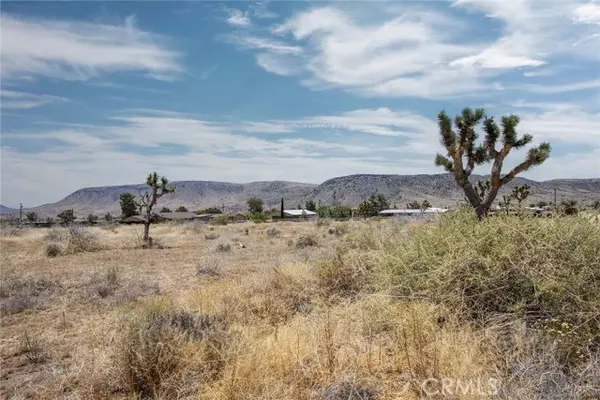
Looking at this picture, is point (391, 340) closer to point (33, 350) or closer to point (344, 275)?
point (344, 275)

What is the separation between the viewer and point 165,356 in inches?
181

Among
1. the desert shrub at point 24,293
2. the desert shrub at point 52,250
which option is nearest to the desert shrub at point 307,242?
the desert shrub at point 52,250

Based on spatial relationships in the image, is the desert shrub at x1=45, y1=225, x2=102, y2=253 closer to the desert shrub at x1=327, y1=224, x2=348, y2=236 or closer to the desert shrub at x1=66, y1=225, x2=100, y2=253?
the desert shrub at x1=66, y1=225, x2=100, y2=253

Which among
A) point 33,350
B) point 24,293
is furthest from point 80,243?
point 33,350

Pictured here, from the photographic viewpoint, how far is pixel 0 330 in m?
7.30

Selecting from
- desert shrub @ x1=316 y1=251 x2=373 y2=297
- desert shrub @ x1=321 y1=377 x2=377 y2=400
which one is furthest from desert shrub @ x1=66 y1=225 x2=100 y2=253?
desert shrub @ x1=321 y1=377 x2=377 y2=400

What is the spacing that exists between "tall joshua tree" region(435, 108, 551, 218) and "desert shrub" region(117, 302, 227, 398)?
47.0 feet

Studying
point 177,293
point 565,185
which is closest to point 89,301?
point 177,293

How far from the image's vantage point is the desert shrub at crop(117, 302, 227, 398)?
14.2ft

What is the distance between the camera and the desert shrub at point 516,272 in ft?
14.2

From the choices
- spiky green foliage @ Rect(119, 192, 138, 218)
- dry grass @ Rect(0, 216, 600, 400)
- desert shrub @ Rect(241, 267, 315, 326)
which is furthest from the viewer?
spiky green foliage @ Rect(119, 192, 138, 218)

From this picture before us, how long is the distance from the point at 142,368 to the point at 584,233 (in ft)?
16.4

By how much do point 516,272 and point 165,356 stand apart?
154 inches

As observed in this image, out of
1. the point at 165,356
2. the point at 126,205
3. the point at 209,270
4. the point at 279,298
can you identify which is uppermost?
the point at 126,205
